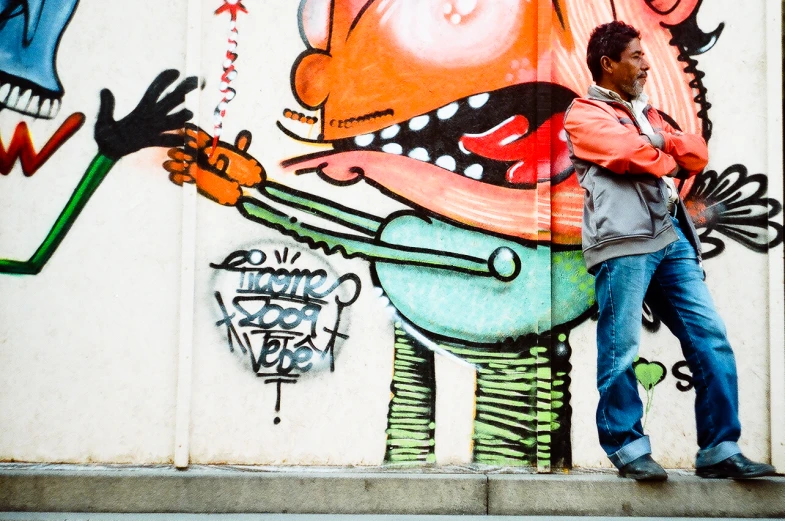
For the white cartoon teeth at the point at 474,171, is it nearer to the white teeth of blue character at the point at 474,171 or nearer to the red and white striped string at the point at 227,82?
the white teeth of blue character at the point at 474,171

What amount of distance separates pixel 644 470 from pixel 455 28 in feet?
7.65

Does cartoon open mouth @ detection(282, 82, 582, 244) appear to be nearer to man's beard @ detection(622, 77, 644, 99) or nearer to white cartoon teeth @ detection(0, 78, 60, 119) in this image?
man's beard @ detection(622, 77, 644, 99)

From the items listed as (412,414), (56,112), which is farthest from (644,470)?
(56,112)

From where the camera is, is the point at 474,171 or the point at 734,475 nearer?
the point at 734,475

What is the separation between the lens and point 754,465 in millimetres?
3740

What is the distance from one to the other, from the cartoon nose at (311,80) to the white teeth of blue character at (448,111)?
58 cm

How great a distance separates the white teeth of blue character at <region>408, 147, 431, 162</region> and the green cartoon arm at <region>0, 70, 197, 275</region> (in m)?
1.13

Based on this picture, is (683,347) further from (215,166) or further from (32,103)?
(32,103)

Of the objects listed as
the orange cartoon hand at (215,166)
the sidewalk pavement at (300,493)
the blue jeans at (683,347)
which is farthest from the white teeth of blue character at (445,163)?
the sidewalk pavement at (300,493)

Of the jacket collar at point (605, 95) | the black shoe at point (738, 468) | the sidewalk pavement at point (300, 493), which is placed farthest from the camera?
the sidewalk pavement at point (300, 493)

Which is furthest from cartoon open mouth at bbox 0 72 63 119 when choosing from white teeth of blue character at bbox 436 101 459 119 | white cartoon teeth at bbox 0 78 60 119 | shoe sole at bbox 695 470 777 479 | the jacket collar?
shoe sole at bbox 695 470 777 479

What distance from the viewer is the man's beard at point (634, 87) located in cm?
397

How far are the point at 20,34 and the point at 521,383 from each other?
122 inches

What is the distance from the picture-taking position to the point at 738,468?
12.3 feet
